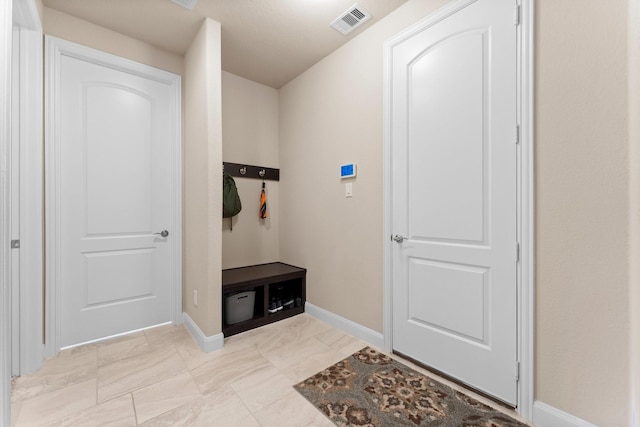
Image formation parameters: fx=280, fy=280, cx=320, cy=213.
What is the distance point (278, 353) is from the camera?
86.0 inches

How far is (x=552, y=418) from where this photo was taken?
1400 mm

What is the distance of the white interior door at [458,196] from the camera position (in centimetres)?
158

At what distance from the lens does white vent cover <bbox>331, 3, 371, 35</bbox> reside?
2.12 metres

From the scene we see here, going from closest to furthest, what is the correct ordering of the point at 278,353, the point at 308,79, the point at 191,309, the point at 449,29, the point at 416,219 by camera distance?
the point at 449,29, the point at 416,219, the point at 278,353, the point at 191,309, the point at 308,79

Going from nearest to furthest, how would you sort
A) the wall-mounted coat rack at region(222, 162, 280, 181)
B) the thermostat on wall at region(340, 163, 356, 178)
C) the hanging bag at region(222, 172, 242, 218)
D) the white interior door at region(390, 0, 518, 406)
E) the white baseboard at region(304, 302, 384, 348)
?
the white interior door at region(390, 0, 518, 406), the white baseboard at region(304, 302, 384, 348), the thermostat on wall at region(340, 163, 356, 178), the hanging bag at region(222, 172, 242, 218), the wall-mounted coat rack at region(222, 162, 280, 181)

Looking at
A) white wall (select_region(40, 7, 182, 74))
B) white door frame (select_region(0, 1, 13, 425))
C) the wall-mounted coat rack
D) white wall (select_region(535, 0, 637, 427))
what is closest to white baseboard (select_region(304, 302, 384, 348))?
white wall (select_region(535, 0, 637, 427))

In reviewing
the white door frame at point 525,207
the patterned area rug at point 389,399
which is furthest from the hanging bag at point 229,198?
the white door frame at point 525,207

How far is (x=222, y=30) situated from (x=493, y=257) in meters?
2.70

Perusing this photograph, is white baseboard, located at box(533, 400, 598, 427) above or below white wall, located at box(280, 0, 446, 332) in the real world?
below

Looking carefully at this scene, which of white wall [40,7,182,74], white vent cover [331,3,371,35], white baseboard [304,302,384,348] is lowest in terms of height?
white baseboard [304,302,384,348]

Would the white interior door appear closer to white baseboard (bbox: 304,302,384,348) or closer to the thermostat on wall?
white baseboard (bbox: 304,302,384,348)

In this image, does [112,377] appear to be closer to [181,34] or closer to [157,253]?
[157,253]

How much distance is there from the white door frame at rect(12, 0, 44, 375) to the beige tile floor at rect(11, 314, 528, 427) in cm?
24

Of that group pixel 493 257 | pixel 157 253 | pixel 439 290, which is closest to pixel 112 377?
pixel 157 253
